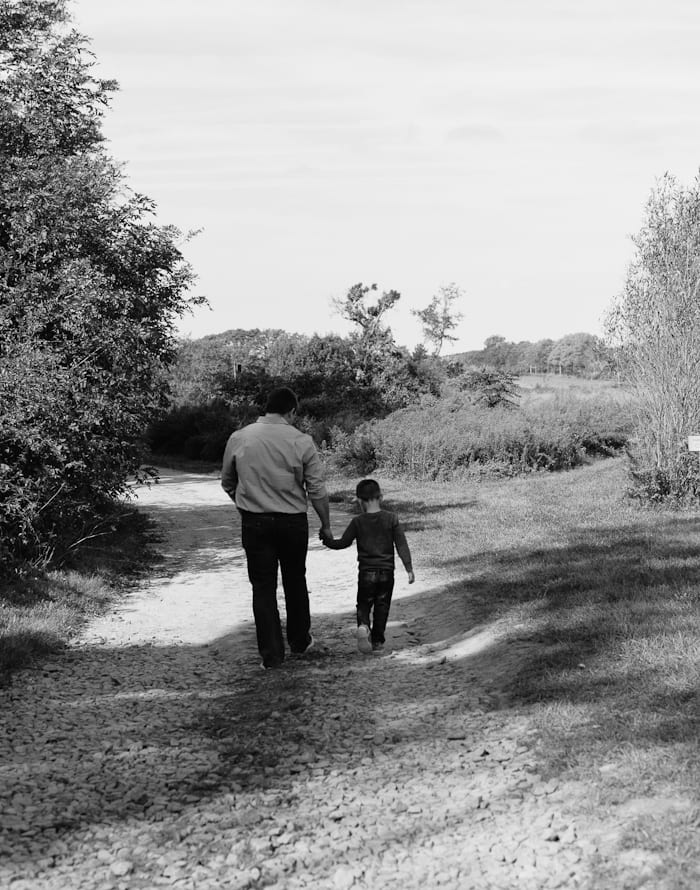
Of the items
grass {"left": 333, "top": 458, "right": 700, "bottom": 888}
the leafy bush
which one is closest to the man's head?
grass {"left": 333, "top": 458, "right": 700, "bottom": 888}

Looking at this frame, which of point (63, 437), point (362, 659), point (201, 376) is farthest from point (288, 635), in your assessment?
point (201, 376)

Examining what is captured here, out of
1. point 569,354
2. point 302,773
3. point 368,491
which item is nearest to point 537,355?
point 569,354

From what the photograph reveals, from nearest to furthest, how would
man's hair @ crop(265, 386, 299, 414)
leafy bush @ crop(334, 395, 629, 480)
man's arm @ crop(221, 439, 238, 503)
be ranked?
man's arm @ crop(221, 439, 238, 503), man's hair @ crop(265, 386, 299, 414), leafy bush @ crop(334, 395, 629, 480)

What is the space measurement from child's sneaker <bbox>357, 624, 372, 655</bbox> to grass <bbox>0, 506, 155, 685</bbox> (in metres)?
2.72

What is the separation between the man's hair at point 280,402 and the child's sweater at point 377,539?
3.68 feet

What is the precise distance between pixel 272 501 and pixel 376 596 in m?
1.27

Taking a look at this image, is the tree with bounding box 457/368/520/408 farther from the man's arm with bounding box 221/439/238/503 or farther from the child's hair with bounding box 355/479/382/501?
the man's arm with bounding box 221/439/238/503

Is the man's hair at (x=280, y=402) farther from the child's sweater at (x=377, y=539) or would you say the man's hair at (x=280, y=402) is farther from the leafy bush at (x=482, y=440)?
the leafy bush at (x=482, y=440)

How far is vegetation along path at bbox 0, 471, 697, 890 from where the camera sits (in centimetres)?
414

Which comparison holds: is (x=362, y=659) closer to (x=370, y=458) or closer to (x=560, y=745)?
(x=560, y=745)

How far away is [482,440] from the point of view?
2517cm

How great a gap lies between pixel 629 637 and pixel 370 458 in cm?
2069

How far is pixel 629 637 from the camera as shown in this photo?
732 centimetres

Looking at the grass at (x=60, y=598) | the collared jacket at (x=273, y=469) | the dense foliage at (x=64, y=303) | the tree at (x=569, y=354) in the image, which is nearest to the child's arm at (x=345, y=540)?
the collared jacket at (x=273, y=469)
